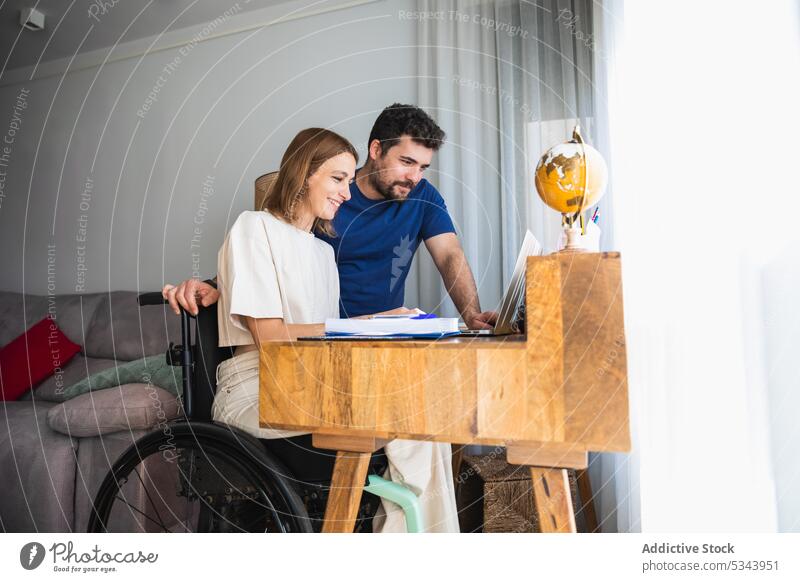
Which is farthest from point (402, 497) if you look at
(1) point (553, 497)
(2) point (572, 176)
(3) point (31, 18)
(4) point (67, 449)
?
(3) point (31, 18)

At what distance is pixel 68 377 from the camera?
82.0 inches

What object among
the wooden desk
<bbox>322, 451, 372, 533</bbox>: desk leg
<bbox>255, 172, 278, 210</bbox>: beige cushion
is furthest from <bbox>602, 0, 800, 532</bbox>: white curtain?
<bbox>255, 172, 278, 210</bbox>: beige cushion

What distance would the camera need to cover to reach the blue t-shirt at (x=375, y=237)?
5.53ft

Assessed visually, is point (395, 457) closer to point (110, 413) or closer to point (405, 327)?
point (405, 327)

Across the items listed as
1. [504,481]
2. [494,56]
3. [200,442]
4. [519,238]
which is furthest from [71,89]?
[504,481]

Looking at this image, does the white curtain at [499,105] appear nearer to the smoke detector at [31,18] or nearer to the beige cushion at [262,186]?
the beige cushion at [262,186]

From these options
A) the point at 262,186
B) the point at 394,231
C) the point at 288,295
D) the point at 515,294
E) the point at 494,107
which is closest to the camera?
the point at 515,294

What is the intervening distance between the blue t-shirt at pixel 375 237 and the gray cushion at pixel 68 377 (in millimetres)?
947

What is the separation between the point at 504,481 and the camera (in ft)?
4.66

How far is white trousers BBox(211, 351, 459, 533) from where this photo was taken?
1035 millimetres

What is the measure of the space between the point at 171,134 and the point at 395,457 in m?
1.92

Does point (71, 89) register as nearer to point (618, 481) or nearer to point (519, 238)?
point (519, 238)

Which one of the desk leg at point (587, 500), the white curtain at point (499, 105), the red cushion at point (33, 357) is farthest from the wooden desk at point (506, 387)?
the red cushion at point (33, 357)

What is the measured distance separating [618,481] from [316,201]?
36.0 inches
